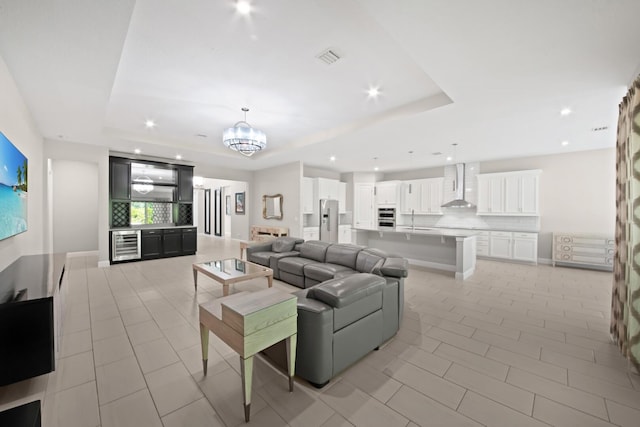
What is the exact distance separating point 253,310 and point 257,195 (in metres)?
8.01

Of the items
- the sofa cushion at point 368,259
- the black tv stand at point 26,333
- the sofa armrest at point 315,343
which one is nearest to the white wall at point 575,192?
the sofa cushion at point 368,259

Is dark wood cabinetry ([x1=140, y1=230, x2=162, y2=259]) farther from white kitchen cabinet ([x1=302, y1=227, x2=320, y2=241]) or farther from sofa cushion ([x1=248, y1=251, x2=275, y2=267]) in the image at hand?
white kitchen cabinet ([x1=302, y1=227, x2=320, y2=241])

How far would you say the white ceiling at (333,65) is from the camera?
1.92 meters

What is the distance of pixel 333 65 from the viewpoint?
2.79 metres

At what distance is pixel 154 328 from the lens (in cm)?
289

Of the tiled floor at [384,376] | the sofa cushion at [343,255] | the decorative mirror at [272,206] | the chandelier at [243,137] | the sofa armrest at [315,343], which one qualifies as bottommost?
the tiled floor at [384,376]

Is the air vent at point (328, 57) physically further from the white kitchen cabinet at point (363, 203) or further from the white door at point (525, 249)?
the white kitchen cabinet at point (363, 203)

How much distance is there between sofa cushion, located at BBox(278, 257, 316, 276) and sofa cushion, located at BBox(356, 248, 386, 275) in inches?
37.7

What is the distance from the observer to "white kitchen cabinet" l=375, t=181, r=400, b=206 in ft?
29.1

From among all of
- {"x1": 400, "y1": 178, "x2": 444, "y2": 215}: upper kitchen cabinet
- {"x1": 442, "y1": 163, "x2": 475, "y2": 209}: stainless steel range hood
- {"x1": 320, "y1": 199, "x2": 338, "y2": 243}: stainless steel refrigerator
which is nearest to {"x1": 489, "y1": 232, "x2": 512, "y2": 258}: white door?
{"x1": 442, "y1": 163, "x2": 475, "y2": 209}: stainless steel range hood

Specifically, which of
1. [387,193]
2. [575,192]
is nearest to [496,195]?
[575,192]

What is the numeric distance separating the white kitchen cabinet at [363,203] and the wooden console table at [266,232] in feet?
9.26

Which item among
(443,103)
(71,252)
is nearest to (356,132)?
(443,103)

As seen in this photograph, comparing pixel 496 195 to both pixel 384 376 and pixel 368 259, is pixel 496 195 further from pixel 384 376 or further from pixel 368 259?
pixel 384 376
